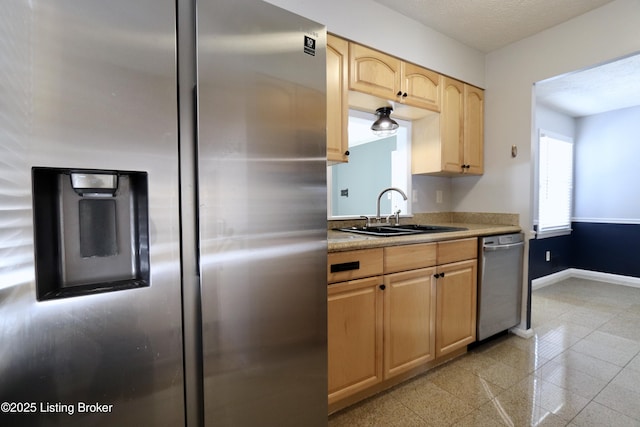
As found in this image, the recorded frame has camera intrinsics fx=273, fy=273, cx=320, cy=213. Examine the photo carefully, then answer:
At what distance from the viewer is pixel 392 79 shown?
6.59 ft

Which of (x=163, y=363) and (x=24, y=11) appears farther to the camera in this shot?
(x=163, y=363)

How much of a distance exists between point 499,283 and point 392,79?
5.91 ft

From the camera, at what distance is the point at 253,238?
92 cm

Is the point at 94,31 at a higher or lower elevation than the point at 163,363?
higher

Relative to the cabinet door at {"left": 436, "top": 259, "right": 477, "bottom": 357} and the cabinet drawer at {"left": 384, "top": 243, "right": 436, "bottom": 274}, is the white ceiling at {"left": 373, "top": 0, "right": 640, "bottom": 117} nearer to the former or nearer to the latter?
the cabinet drawer at {"left": 384, "top": 243, "right": 436, "bottom": 274}

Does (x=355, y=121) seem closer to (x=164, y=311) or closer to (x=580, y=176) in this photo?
→ (x=164, y=311)

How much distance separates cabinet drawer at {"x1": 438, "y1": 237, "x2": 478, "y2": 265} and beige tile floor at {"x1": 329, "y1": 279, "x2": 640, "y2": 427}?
757 mm

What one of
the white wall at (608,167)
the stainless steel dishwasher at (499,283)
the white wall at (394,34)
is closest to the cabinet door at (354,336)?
the stainless steel dishwasher at (499,283)

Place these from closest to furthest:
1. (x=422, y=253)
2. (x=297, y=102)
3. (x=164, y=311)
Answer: (x=164, y=311) → (x=297, y=102) → (x=422, y=253)

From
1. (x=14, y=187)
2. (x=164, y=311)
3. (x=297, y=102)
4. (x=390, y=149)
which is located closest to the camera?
(x=14, y=187)

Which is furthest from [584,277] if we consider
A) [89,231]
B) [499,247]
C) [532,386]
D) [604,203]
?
[89,231]

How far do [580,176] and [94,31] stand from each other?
225 inches

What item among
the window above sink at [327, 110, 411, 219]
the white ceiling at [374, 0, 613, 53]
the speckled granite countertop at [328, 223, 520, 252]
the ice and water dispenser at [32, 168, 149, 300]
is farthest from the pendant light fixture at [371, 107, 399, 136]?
the ice and water dispenser at [32, 168, 149, 300]

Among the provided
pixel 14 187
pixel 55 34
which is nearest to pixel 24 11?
pixel 55 34
